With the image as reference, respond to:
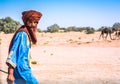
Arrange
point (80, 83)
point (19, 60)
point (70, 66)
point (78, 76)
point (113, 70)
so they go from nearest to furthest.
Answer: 1. point (19, 60)
2. point (80, 83)
3. point (78, 76)
4. point (113, 70)
5. point (70, 66)

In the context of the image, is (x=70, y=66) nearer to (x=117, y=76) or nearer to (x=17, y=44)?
(x=117, y=76)

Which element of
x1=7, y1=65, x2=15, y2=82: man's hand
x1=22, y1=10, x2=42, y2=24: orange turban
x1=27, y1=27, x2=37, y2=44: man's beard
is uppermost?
x1=22, y1=10, x2=42, y2=24: orange turban

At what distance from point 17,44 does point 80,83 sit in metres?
6.85

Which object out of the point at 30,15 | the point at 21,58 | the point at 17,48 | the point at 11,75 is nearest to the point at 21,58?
the point at 21,58

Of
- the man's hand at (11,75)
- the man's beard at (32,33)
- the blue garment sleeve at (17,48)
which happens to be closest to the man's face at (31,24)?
the man's beard at (32,33)

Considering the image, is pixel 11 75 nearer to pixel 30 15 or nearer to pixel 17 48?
pixel 17 48

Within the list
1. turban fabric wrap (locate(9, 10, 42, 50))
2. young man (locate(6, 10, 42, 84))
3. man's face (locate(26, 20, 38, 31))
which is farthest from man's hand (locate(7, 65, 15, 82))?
man's face (locate(26, 20, 38, 31))

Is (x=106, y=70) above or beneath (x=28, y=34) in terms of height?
beneath

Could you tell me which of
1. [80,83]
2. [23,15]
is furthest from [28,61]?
[80,83]

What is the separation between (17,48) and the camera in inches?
252

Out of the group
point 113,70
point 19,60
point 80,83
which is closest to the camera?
point 19,60

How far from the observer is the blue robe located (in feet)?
20.8

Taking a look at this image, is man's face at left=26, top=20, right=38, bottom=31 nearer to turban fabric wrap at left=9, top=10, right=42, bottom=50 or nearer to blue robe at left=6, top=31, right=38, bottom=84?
turban fabric wrap at left=9, top=10, right=42, bottom=50

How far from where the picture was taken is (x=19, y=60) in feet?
20.7
